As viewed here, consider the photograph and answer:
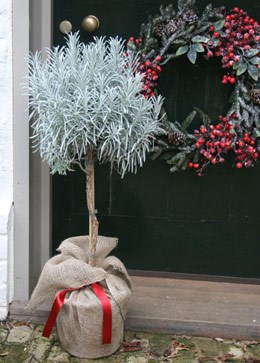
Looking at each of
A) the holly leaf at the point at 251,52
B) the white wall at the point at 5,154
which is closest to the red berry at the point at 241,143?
the holly leaf at the point at 251,52

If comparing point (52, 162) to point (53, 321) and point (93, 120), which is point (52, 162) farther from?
point (53, 321)

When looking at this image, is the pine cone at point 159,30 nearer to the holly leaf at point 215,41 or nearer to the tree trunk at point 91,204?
the holly leaf at point 215,41

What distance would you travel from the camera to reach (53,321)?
2547 mm

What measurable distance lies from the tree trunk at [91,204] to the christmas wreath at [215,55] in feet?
1.73

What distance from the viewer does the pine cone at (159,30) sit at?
9.30 ft

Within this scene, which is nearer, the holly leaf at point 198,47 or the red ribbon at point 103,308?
the red ribbon at point 103,308

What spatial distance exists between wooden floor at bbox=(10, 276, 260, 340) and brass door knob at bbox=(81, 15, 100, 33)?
159cm

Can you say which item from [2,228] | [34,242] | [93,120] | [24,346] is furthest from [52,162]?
[24,346]

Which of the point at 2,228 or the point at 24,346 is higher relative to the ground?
the point at 2,228

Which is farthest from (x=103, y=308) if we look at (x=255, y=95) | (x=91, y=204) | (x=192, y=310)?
(x=255, y=95)

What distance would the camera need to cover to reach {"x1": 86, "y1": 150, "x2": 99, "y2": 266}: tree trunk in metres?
2.55

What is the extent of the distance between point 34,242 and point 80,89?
113 cm

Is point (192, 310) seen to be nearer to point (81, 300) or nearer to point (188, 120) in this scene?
point (81, 300)

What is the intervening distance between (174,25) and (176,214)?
3.87 ft
